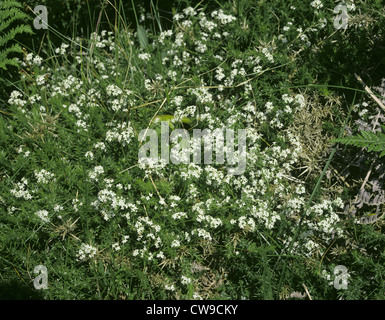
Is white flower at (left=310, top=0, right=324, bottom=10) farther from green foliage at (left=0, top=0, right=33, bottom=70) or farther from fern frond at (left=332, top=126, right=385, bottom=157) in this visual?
green foliage at (left=0, top=0, right=33, bottom=70)

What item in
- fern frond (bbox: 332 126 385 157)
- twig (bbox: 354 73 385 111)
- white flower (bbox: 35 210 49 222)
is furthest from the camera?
twig (bbox: 354 73 385 111)

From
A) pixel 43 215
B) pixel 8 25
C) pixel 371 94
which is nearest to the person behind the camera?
pixel 43 215

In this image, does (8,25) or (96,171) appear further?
(8,25)

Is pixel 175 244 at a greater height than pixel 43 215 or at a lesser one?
lesser

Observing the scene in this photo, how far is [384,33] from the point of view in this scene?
4465mm

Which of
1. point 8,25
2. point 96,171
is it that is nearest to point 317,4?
point 96,171

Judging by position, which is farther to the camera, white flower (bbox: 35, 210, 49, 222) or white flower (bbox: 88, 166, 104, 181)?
white flower (bbox: 88, 166, 104, 181)

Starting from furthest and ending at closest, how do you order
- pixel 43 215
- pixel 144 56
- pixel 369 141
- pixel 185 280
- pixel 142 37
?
1. pixel 142 37
2. pixel 144 56
3. pixel 43 215
4. pixel 185 280
5. pixel 369 141

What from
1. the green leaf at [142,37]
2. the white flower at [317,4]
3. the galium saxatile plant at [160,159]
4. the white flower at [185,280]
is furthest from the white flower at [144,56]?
the white flower at [185,280]

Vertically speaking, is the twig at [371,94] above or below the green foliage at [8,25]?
below

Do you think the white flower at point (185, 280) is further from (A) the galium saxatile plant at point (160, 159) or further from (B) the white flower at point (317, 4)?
(B) the white flower at point (317, 4)

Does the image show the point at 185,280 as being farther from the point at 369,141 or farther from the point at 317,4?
the point at 317,4

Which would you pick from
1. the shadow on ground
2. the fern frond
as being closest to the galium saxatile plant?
the shadow on ground

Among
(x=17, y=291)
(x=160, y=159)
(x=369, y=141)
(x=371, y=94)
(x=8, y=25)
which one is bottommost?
(x=17, y=291)
